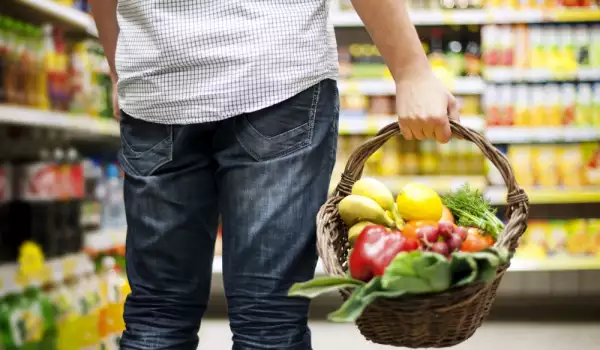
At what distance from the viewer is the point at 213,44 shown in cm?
120

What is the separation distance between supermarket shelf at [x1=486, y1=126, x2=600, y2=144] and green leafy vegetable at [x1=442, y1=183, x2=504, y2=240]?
259cm

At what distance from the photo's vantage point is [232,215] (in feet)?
4.04

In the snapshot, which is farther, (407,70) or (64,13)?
(64,13)

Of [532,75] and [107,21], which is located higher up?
[107,21]

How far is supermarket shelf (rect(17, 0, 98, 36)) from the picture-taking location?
264 cm

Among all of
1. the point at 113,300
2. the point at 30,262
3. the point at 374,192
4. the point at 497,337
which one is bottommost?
the point at 497,337

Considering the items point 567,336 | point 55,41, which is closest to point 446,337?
point 55,41

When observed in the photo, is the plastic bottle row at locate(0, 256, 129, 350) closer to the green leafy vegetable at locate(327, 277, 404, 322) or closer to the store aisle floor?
the store aisle floor

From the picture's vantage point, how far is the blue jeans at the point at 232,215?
120cm

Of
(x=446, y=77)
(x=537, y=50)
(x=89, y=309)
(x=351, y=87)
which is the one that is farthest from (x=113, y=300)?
(x=537, y=50)

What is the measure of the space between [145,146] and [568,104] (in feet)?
10.7

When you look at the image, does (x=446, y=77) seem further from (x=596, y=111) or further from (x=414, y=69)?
(x=414, y=69)

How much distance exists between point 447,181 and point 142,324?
9.83ft

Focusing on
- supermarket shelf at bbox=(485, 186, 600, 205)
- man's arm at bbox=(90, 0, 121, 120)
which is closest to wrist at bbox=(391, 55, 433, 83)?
man's arm at bbox=(90, 0, 121, 120)
